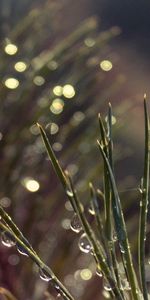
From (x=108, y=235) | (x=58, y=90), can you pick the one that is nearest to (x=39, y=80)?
(x=58, y=90)

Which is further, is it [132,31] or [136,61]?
[132,31]

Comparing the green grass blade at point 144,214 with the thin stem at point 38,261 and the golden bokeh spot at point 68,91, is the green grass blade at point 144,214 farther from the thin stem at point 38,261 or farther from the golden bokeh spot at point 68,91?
the golden bokeh spot at point 68,91

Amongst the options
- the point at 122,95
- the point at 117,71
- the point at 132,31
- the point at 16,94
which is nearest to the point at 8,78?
the point at 16,94

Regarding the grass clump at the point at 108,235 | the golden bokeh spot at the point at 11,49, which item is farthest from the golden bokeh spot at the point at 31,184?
the grass clump at the point at 108,235

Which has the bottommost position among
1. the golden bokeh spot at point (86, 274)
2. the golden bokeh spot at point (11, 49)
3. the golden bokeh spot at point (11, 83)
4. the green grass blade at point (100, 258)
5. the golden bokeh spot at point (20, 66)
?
the golden bokeh spot at point (86, 274)

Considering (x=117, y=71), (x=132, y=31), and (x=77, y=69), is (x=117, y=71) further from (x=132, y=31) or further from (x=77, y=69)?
(x=77, y=69)

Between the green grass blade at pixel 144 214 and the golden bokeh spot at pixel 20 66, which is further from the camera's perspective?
the golden bokeh spot at pixel 20 66

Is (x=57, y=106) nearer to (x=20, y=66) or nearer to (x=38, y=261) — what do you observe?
(x=20, y=66)
